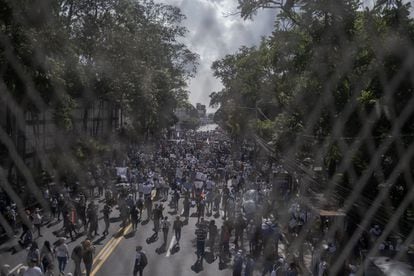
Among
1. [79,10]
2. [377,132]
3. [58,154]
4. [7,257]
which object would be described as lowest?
[7,257]

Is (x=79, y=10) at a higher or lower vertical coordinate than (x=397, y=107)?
higher

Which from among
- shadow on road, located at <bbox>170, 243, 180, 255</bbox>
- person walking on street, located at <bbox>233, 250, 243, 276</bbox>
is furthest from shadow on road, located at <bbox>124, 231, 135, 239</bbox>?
person walking on street, located at <bbox>233, 250, 243, 276</bbox>

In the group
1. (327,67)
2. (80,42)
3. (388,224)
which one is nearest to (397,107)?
(327,67)

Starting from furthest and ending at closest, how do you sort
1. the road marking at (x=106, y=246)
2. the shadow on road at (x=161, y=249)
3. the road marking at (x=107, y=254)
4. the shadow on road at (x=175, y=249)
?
the shadow on road at (x=175, y=249) → the shadow on road at (x=161, y=249) → the road marking at (x=106, y=246) → the road marking at (x=107, y=254)

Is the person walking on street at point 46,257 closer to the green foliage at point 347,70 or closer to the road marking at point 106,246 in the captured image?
the road marking at point 106,246

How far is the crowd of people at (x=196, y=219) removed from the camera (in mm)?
12898

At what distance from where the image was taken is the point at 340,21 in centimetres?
1546

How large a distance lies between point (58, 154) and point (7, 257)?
12.6m

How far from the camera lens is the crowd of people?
508 inches

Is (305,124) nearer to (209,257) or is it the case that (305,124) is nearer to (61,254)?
(209,257)

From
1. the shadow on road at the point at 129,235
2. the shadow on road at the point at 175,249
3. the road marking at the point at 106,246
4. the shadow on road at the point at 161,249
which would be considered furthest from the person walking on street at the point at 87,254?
the shadow on road at the point at 129,235

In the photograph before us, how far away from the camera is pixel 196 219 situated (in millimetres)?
21250

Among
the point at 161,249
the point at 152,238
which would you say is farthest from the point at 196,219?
the point at 161,249

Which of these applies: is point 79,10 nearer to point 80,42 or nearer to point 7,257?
point 80,42
